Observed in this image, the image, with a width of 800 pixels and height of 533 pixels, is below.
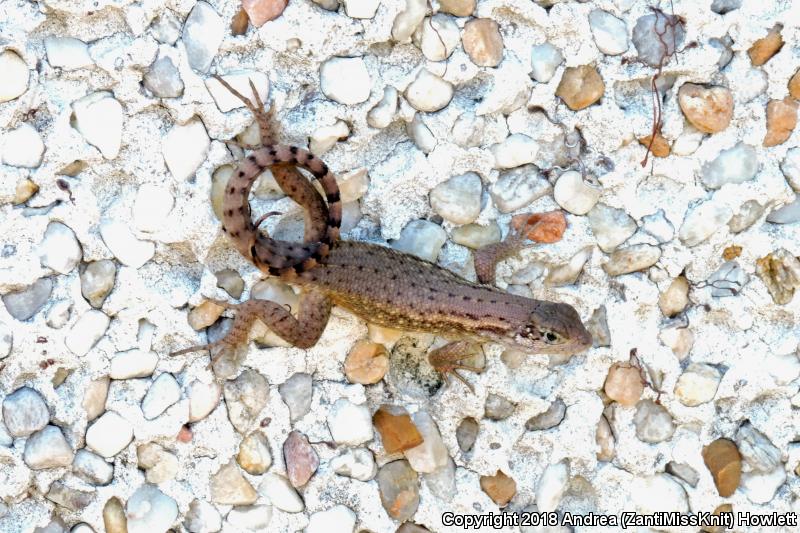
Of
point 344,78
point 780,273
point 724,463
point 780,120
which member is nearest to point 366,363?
point 344,78

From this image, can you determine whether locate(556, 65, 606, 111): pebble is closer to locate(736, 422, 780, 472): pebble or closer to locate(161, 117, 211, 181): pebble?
locate(161, 117, 211, 181): pebble

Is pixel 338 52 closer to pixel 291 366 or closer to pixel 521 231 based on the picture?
pixel 521 231

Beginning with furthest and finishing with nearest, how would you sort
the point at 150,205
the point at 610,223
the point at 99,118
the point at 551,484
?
the point at 551,484 → the point at 610,223 → the point at 150,205 → the point at 99,118

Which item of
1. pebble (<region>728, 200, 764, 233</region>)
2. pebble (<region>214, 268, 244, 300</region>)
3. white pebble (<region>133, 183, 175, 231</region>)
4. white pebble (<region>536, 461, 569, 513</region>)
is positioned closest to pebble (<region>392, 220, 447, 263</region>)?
pebble (<region>214, 268, 244, 300</region>)

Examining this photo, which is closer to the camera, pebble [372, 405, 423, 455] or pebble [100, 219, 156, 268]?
pebble [100, 219, 156, 268]

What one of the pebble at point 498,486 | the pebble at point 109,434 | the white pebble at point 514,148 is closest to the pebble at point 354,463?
the pebble at point 498,486

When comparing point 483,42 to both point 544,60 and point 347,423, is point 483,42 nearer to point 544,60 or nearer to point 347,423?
point 544,60

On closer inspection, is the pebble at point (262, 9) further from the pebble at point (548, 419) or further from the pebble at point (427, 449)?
the pebble at point (548, 419)
